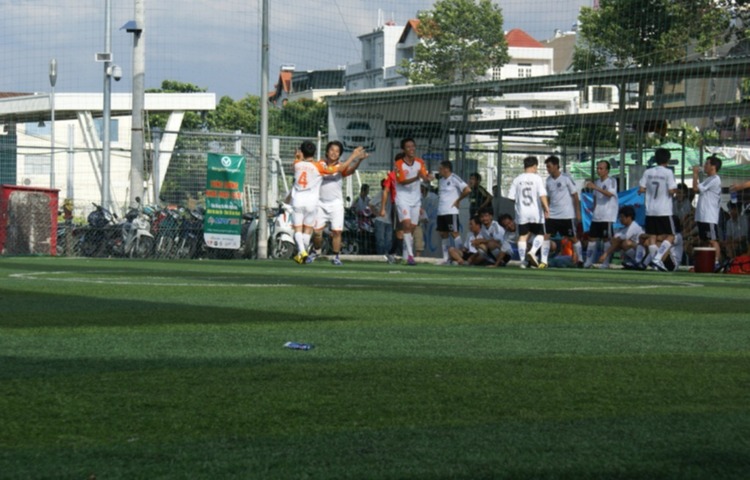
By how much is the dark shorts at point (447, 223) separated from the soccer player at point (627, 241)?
8.33 ft

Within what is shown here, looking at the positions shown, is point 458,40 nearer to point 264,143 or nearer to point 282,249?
point 264,143

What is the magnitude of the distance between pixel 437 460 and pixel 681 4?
37.8 metres

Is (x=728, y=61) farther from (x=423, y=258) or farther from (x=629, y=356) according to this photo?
(x=629, y=356)

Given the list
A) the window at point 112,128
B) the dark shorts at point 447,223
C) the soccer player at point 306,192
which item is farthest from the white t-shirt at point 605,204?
the window at point 112,128

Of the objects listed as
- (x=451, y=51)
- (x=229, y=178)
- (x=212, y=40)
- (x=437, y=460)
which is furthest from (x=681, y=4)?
(x=451, y=51)

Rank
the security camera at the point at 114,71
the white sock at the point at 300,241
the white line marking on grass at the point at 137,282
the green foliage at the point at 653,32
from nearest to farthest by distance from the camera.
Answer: the white line marking on grass at the point at 137,282 < the white sock at the point at 300,241 < the security camera at the point at 114,71 < the green foliage at the point at 653,32

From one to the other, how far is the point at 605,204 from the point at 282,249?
657 centimetres

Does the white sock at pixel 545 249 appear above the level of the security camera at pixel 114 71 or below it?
below

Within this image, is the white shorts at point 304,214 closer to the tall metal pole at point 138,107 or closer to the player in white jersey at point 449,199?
the player in white jersey at point 449,199

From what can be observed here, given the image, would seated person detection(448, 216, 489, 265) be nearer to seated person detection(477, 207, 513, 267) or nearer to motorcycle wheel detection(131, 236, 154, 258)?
seated person detection(477, 207, 513, 267)

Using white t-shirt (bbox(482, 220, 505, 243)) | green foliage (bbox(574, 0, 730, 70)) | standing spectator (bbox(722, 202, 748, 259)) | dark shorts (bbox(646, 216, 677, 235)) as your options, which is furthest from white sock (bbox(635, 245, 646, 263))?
green foliage (bbox(574, 0, 730, 70))

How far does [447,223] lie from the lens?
70.5ft

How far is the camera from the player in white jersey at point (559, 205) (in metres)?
21.0

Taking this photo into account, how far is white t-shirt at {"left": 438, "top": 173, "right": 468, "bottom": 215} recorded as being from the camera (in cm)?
2130
